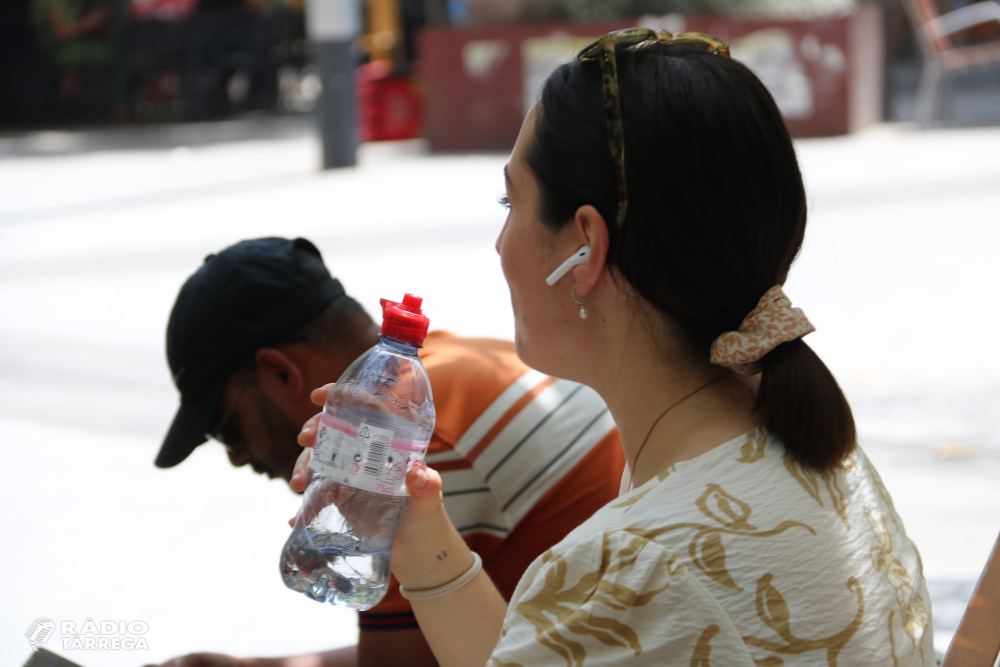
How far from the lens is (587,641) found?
1.26m

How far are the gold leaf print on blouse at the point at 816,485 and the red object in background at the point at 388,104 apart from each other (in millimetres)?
14093

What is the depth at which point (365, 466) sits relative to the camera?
1.55 metres

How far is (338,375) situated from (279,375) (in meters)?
0.13

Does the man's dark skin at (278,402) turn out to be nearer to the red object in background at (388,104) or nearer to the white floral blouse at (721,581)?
the white floral blouse at (721,581)

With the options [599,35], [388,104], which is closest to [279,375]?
[599,35]

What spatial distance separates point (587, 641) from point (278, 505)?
3016mm

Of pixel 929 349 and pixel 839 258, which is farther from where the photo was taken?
pixel 839 258

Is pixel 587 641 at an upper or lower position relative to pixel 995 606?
upper

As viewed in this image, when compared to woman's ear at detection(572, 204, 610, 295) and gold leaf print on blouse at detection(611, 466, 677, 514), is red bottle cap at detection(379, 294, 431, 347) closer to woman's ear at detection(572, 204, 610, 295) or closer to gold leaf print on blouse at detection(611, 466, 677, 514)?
woman's ear at detection(572, 204, 610, 295)

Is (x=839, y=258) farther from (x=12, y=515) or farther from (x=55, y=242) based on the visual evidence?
(x=55, y=242)

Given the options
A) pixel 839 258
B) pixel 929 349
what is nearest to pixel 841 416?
pixel 929 349

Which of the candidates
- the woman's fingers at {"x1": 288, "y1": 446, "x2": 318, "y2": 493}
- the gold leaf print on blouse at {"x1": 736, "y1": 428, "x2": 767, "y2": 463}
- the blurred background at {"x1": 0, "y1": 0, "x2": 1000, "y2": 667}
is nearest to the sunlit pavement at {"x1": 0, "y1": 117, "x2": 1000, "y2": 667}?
the blurred background at {"x1": 0, "y1": 0, "x2": 1000, "y2": 667}

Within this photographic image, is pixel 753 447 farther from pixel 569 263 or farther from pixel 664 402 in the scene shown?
pixel 569 263

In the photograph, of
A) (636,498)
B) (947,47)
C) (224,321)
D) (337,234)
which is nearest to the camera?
(636,498)
